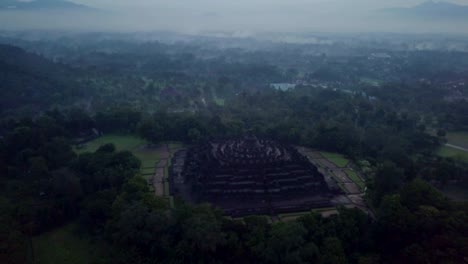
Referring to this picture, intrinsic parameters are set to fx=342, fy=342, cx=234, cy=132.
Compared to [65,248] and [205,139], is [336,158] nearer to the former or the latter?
[205,139]

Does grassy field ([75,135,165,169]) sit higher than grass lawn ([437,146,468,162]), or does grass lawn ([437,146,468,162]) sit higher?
grass lawn ([437,146,468,162])

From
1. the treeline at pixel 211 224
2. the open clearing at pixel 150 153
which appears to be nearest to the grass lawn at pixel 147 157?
the open clearing at pixel 150 153

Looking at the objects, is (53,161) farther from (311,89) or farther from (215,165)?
(311,89)

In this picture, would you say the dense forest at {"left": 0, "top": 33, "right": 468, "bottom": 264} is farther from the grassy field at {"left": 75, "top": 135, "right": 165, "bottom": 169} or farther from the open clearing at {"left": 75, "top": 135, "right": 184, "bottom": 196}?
the grassy field at {"left": 75, "top": 135, "right": 165, "bottom": 169}

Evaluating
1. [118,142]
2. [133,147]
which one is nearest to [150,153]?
[133,147]

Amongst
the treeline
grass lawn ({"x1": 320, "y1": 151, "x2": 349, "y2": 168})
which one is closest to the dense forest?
the treeline

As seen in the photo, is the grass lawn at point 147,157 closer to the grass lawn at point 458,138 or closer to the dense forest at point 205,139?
the dense forest at point 205,139
